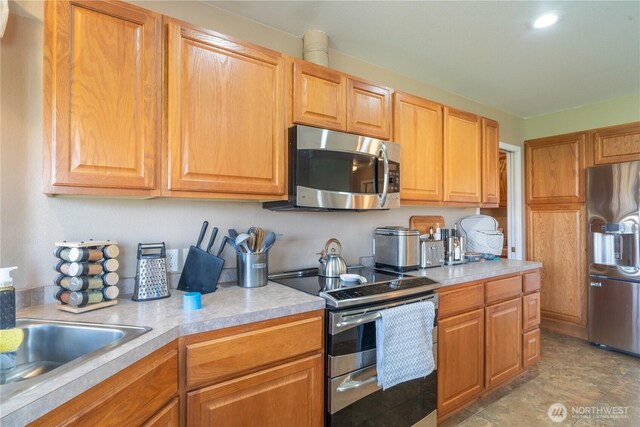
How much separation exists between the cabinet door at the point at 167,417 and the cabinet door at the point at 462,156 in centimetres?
216


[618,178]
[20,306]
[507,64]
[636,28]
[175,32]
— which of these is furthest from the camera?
[618,178]

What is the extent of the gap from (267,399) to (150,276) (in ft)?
2.40

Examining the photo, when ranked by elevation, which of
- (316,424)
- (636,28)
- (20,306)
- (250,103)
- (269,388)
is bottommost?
(316,424)

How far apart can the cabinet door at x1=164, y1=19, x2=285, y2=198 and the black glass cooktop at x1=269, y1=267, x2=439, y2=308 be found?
55 cm

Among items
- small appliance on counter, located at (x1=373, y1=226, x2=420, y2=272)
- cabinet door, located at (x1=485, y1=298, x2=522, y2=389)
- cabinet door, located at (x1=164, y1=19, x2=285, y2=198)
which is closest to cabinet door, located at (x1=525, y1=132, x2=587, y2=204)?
cabinet door, located at (x1=485, y1=298, x2=522, y2=389)

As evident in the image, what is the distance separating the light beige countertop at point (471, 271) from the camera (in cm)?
202

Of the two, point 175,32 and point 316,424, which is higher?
point 175,32

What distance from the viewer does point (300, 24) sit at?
2.04 metres

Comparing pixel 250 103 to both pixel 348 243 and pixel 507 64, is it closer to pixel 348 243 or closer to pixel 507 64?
pixel 348 243

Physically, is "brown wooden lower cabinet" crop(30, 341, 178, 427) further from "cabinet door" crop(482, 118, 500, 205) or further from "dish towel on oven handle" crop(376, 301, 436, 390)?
"cabinet door" crop(482, 118, 500, 205)

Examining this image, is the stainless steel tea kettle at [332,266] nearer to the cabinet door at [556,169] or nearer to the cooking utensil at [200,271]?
the cooking utensil at [200,271]

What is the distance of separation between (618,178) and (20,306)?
437 centimetres

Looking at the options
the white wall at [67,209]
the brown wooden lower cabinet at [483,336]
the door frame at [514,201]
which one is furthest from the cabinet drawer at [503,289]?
the door frame at [514,201]

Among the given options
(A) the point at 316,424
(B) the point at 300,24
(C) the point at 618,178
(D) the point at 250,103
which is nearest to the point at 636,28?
(C) the point at 618,178
